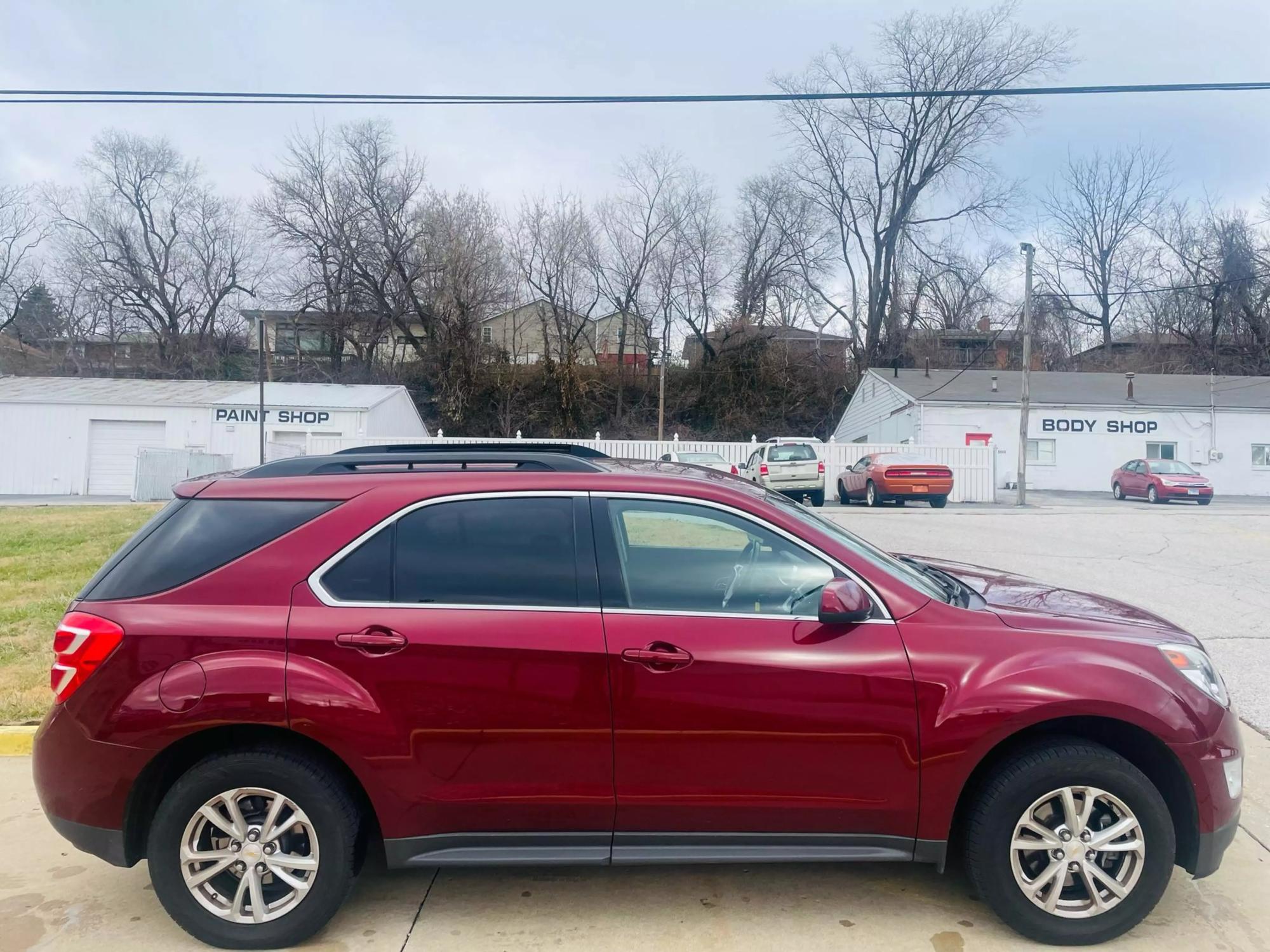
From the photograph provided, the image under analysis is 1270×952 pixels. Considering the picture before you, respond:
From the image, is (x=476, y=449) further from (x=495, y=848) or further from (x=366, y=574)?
(x=495, y=848)

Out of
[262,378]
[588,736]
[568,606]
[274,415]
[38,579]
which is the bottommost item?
[38,579]

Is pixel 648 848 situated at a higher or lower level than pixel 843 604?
lower

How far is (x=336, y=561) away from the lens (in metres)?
3.14

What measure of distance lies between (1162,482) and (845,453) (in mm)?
9732

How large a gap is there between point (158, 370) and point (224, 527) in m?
51.6

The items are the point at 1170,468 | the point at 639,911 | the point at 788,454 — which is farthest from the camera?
the point at 1170,468

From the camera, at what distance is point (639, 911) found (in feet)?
10.9

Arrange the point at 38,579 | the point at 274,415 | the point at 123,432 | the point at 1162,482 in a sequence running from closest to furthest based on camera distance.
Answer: the point at 38,579 → the point at 1162,482 → the point at 123,432 → the point at 274,415

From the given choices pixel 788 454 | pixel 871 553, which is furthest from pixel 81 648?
pixel 788 454

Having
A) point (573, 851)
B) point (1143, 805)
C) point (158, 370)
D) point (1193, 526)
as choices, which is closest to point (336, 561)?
point (573, 851)

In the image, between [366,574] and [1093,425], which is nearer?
[366,574]

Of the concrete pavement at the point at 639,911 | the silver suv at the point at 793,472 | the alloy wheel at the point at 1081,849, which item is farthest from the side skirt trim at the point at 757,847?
the silver suv at the point at 793,472

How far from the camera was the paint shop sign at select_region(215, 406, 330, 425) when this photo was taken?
29.9 m

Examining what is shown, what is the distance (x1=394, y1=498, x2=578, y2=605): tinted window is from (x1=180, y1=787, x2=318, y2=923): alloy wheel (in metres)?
0.88
